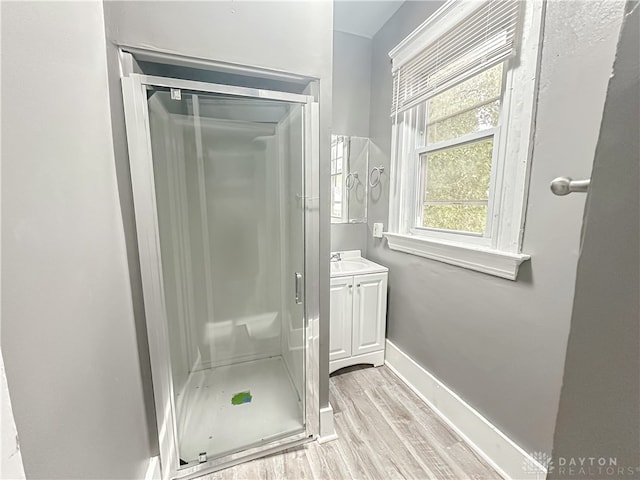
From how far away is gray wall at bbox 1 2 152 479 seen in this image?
0.52 metres

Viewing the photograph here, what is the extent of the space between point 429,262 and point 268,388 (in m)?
1.43

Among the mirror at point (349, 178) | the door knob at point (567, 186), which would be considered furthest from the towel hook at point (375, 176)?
the door knob at point (567, 186)

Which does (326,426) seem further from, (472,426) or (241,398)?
(472,426)

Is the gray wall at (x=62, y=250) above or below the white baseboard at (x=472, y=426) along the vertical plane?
above

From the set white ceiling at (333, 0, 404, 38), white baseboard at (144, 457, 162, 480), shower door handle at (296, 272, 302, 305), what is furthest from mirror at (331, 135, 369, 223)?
white baseboard at (144, 457, 162, 480)

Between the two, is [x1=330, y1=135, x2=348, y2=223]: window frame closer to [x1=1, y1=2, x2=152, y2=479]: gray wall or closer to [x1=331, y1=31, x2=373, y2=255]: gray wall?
[x1=331, y1=31, x2=373, y2=255]: gray wall

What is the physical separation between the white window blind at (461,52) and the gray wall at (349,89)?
1.29 feet

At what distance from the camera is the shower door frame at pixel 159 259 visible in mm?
1071

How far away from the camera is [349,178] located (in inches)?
92.4

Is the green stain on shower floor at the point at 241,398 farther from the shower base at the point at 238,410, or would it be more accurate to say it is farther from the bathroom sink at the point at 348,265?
the bathroom sink at the point at 348,265

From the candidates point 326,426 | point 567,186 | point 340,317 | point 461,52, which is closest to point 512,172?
point 567,186

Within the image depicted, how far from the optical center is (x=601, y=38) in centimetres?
91

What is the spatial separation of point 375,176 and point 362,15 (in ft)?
3.94

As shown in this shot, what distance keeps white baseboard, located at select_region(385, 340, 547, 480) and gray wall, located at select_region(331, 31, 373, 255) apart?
118cm
